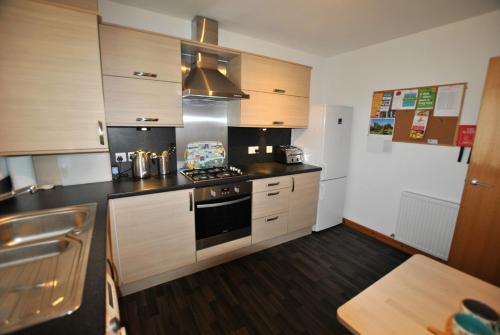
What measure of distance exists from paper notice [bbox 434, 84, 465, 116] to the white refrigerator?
919mm

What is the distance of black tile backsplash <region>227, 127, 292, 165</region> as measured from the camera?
278 centimetres

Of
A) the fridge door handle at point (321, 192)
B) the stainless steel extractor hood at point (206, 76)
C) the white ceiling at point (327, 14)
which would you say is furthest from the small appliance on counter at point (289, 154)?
the white ceiling at point (327, 14)

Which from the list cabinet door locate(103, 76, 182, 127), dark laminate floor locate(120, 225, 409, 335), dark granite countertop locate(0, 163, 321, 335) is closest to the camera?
dark granite countertop locate(0, 163, 321, 335)

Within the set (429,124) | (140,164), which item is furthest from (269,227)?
(429,124)

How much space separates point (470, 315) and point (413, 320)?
0.77 feet

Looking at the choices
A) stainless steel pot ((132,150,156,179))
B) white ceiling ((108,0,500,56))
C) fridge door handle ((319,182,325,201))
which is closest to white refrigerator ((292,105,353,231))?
fridge door handle ((319,182,325,201))

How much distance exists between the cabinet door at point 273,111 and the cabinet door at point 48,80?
1335 mm

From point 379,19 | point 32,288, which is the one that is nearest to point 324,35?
point 379,19

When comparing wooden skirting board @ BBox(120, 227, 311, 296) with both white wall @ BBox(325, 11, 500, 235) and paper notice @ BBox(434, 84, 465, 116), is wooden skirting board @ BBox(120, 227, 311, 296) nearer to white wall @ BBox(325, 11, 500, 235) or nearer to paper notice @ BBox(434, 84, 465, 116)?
white wall @ BBox(325, 11, 500, 235)

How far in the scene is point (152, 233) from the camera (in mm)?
1854

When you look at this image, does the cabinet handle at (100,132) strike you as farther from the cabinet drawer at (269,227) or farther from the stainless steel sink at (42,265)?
the cabinet drawer at (269,227)

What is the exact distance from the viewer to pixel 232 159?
2811 millimetres

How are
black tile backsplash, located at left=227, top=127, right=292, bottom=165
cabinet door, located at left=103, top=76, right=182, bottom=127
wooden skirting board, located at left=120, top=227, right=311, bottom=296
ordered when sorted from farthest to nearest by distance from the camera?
1. black tile backsplash, located at left=227, top=127, right=292, bottom=165
2. wooden skirting board, located at left=120, top=227, right=311, bottom=296
3. cabinet door, located at left=103, top=76, right=182, bottom=127

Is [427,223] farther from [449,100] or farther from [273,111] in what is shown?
[273,111]
